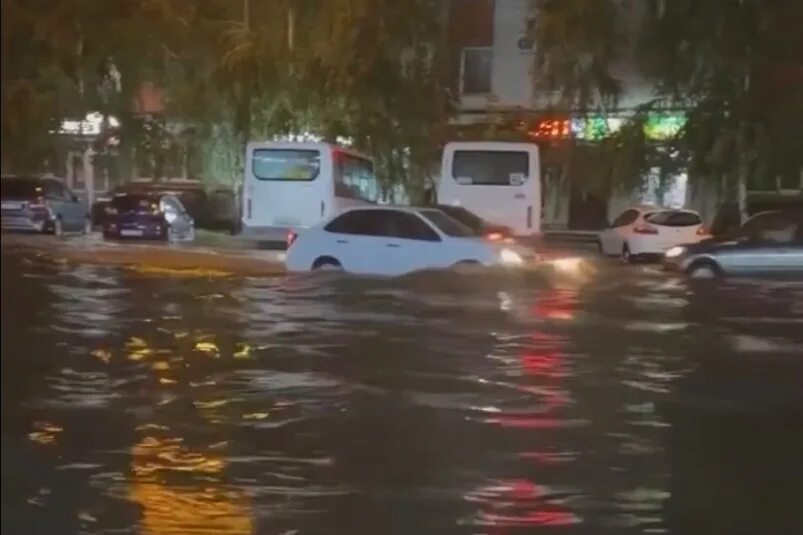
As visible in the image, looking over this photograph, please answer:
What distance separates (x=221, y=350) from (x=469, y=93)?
1.15m

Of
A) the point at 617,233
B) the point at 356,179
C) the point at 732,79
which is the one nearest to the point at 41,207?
the point at 356,179

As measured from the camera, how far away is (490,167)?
3.47m

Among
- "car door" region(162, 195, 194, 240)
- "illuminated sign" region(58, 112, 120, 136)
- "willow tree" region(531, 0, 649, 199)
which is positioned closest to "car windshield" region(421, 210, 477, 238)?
"willow tree" region(531, 0, 649, 199)

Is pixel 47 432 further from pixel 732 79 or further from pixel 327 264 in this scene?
pixel 732 79

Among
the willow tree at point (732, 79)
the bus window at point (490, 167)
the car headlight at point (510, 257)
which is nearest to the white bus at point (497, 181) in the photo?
the bus window at point (490, 167)

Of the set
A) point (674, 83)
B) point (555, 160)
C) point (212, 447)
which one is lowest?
point (212, 447)

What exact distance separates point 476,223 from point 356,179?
1.23ft

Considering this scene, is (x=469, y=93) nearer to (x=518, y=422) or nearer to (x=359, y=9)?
(x=359, y=9)

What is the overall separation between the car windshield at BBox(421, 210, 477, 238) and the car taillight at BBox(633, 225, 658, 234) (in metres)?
0.47

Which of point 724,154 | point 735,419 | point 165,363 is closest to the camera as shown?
point 724,154

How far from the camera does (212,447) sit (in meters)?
3.38

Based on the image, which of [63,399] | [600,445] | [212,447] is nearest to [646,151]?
[600,445]

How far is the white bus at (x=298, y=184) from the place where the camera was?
11.6ft

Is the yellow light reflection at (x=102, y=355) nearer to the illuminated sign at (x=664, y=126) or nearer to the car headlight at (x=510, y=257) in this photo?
the car headlight at (x=510, y=257)
